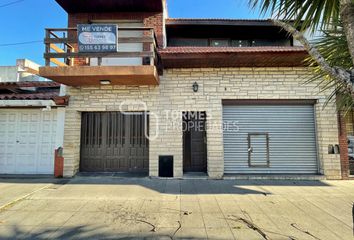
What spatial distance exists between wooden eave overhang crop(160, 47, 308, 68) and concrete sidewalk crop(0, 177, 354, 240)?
388 cm

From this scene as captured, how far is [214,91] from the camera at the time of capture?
24.8 feet

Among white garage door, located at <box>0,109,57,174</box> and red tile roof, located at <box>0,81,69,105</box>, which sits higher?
red tile roof, located at <box>0,81,69,105</box>

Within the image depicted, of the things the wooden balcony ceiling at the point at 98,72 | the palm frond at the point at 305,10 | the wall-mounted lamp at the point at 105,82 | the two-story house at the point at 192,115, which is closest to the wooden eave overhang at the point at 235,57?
the two-story house at the point at 192,115

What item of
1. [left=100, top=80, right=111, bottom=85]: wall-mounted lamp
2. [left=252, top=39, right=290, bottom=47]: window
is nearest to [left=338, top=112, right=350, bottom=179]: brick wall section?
[left=252, top=39, right=290, bottom=47]: window

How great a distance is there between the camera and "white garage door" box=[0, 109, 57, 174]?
25.7ft

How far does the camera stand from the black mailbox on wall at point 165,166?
7.32 meters

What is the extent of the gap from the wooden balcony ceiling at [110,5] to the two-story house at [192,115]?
1.4 inches

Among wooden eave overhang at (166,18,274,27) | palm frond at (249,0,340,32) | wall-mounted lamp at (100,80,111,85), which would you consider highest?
wooden eave overhang at (166,18,274,27)

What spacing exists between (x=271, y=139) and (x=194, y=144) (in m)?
2.70

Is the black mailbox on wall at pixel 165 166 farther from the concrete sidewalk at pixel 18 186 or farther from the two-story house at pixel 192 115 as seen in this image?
the concrete sidewalk at pixel 18 186

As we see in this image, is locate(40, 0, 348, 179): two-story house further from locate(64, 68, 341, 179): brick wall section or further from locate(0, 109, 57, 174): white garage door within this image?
locate(0, 109, 57, 174): white garage door

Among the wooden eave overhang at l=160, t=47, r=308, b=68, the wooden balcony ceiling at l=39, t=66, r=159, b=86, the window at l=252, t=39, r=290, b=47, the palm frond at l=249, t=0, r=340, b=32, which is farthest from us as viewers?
the window at l=252, t=39, r=290, b=47

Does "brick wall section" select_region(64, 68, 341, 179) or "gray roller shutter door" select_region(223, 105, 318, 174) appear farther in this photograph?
"gray roller shutter door" select_region(223, 105, 318, 174)

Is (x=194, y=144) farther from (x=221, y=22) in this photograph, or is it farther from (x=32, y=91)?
(x=32, y=91)
